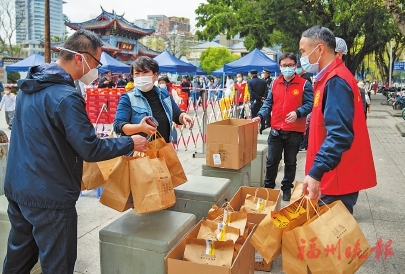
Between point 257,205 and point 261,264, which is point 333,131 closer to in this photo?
point 257,205

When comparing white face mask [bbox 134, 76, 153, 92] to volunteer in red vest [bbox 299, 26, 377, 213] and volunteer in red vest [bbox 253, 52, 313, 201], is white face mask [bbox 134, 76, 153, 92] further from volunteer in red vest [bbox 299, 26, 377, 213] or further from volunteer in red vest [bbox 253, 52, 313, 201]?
volunteer in red vest [bbox 253, 52, 313, 201]

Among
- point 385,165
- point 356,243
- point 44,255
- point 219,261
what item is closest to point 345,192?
point 356,243

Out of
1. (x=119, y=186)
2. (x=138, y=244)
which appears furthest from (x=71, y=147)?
(x=138, y=244)

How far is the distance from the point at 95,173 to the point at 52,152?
23.6 inches

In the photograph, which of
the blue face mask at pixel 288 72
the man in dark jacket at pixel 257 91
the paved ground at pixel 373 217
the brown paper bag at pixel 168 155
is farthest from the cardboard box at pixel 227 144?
the man in dark jacket at pixel 257 91

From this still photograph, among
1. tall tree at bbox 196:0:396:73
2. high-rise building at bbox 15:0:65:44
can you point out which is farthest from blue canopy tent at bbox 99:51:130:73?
high-rise building at bbox 15:0:65:44

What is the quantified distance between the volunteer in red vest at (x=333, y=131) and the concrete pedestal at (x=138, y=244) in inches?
37.5

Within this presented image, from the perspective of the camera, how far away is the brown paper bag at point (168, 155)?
9.66ft

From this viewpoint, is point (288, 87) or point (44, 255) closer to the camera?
point (44, 255)

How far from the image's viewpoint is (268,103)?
5.30m

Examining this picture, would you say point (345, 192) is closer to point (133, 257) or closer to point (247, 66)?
point (133, 257)

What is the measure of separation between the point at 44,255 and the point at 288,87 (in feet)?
11.8

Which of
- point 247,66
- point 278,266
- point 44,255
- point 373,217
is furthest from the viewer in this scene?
point 247,66

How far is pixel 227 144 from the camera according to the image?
4664 mm
